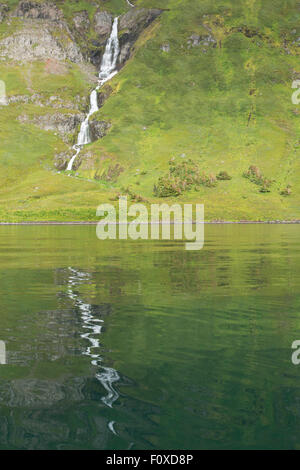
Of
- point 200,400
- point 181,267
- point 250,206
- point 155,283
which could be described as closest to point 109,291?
point 155,283

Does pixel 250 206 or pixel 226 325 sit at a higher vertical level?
pixel 250 206

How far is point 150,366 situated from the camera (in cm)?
1309

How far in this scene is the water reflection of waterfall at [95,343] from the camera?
11.0 meters

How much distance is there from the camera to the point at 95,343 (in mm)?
15430

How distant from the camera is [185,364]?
1320 centimetres

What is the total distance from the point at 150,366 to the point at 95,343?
9.40 feet

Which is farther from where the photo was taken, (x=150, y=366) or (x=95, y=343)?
(x=95, y=343)

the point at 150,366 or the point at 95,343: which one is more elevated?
the point at 95,343

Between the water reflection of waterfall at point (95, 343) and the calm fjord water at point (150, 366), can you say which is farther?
the water reflection of waterfall at point (95, 343)

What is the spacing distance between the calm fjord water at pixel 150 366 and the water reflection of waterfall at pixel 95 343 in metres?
0.05

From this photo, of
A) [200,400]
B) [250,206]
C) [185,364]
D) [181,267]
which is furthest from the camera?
[250,206]

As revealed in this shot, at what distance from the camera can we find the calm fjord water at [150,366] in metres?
9.20
